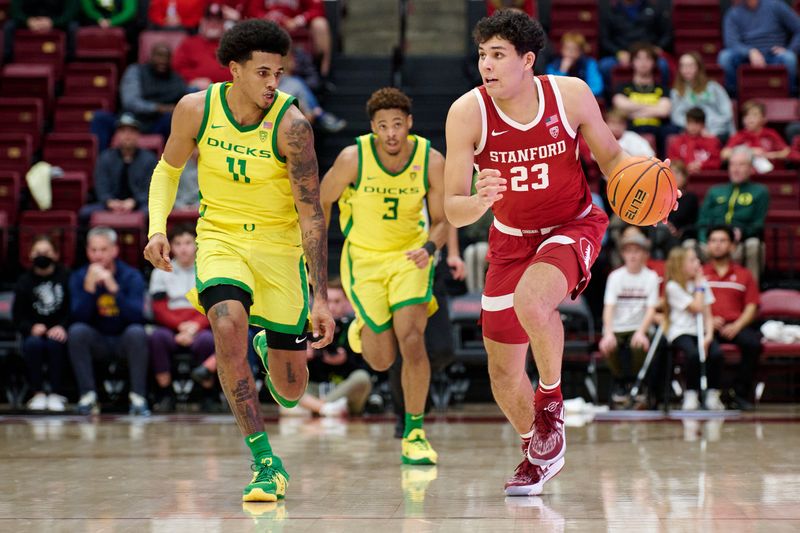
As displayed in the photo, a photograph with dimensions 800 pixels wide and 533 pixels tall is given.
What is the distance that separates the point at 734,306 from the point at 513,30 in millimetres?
5738

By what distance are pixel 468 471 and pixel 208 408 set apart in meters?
4.23

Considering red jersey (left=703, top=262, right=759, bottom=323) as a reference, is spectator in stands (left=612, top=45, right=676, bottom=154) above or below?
above

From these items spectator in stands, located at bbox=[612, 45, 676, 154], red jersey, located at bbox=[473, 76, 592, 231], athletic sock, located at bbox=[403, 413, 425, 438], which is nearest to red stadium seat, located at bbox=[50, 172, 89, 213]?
spectator in stands, located at bbox=[612, 45, 676, 154]

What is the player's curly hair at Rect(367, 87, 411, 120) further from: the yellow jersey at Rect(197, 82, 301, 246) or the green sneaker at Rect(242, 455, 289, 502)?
the green sneaker at Rect(242, 455, 289, 502)

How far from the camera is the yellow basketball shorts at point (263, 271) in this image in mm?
Result: 5047

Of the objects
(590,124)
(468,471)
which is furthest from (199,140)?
(468,471)

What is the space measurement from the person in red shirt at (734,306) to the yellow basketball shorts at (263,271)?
5.48 metres

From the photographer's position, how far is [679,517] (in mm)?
4309

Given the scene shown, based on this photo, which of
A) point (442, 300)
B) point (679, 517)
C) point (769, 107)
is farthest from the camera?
point (769, 107)

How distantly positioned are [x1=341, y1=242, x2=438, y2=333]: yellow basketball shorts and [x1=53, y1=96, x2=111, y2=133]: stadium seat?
20.2 ft

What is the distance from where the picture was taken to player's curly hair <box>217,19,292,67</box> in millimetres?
4992

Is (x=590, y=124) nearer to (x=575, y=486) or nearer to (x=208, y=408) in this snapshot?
(x=575, y=486)

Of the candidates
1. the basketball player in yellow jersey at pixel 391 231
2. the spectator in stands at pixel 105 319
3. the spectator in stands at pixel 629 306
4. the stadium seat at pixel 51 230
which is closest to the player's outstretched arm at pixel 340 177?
the basketball player in yellow jersey at pixel 391 231

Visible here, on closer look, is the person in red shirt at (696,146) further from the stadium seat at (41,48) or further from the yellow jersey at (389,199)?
the stadium seat at (41,48)
